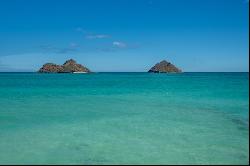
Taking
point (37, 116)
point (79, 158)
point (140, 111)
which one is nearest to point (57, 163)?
point (79, 158)

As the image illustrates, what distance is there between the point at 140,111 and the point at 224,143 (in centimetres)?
1064

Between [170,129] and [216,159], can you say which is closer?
[216,159]

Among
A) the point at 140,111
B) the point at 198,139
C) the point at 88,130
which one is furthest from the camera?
the point at 140,111

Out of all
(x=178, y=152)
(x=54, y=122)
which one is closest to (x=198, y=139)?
(x=178, y=152)

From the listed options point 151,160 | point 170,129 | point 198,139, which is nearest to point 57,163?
point 151,160

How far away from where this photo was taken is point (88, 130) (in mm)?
16438

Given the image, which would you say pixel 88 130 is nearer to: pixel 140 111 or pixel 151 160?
pixel 151 160

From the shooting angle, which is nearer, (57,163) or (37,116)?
(57,163)

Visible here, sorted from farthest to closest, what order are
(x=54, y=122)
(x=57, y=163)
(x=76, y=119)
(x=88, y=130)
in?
(x=76, y=119) < (x=54, y=122) < (x=88, y=130) < (x=57, y=163)

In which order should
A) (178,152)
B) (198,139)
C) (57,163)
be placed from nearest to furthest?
(57,163) < (178,152) < (198,139)

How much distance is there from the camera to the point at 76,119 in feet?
66.2

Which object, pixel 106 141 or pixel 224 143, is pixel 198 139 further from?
pixel 106 141

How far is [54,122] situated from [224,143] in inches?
353

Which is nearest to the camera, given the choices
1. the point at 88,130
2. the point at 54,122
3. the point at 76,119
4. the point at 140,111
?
the point at 88,130
